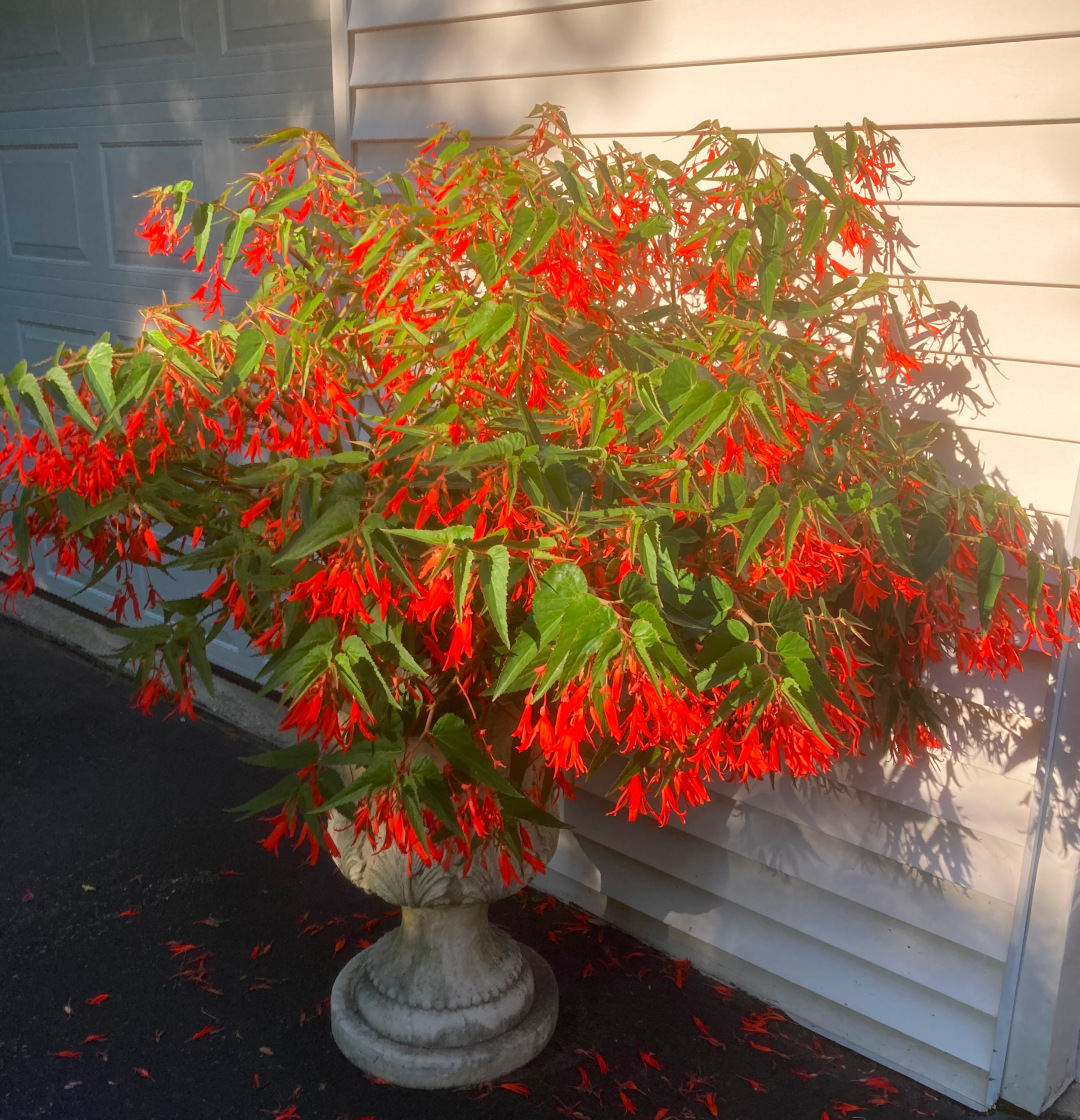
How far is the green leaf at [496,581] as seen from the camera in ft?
Answer: 3.65

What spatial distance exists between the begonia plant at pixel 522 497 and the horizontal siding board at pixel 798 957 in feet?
2.50

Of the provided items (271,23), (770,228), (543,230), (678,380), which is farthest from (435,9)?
(678,380)

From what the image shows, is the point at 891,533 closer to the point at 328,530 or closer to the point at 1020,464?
the point at 1020,464

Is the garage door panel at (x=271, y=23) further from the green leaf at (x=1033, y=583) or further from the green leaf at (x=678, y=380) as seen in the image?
the green leaf at (x=1033, y=583)

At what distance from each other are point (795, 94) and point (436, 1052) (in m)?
1.88

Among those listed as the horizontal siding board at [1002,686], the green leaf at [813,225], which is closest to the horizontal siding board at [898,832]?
the horizontal siding board at [1002,686]

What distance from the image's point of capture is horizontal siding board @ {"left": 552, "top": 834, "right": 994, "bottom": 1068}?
210cm

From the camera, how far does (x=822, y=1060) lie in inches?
88.5

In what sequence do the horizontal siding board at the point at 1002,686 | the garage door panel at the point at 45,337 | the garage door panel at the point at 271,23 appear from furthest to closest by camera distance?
the garage door panel at the point at 45,337 → the garage door panel at the point at 271,23 → the horizontal siding board at the point at 1002,686

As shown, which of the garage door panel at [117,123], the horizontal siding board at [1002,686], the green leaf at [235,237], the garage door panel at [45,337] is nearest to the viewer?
the green leaf at [235,237]

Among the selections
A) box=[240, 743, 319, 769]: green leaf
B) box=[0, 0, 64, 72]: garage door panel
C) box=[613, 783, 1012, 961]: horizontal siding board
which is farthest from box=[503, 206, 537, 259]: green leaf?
box=[0, 0, 64, 72]: garage door panel

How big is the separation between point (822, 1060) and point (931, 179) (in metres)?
1.71

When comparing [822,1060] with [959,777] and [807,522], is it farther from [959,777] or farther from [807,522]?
[807,522]

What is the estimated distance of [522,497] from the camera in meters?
1.31
